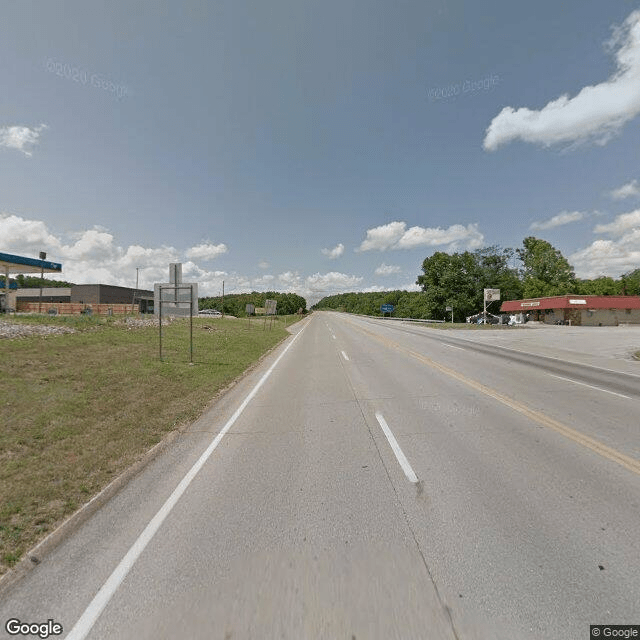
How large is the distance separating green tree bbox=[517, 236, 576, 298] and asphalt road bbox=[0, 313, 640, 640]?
80404 mm

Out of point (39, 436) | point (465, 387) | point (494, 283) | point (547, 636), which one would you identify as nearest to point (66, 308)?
point (39, 436)

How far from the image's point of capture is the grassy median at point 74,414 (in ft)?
12.3

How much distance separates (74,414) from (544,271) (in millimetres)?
92096

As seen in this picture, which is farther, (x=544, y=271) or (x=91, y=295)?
(x=544, y=271)

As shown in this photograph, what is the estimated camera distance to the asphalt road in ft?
7.68

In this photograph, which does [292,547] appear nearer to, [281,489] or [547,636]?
[281,489]

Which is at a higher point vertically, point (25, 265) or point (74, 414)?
point (25, 265)

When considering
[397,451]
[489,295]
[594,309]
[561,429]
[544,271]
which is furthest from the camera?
[544,271]

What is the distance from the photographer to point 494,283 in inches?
2931

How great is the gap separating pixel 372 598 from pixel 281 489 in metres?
1.83

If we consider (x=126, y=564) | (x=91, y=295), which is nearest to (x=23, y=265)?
(x=126, y=564)

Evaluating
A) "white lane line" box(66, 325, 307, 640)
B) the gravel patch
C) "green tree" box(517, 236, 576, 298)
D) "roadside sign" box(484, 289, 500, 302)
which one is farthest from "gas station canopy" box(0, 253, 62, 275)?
"green tree" box(517, 236, 576, 298)

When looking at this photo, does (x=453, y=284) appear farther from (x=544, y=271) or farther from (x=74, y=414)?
(x=74, y=414)

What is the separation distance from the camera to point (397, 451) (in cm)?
512
